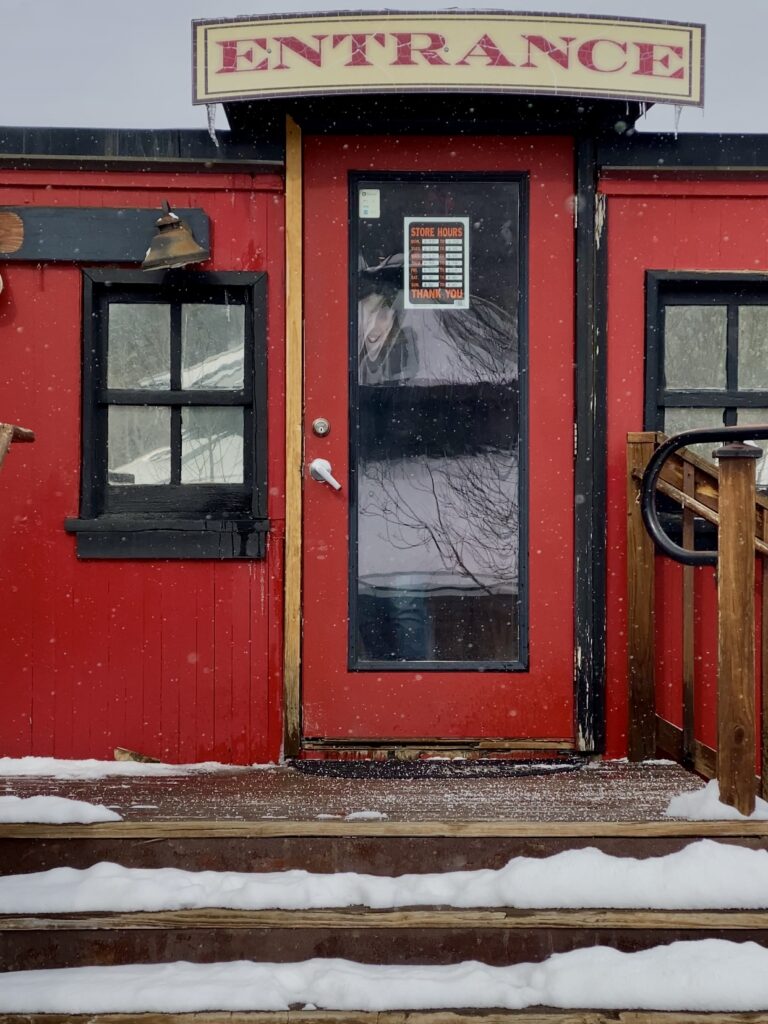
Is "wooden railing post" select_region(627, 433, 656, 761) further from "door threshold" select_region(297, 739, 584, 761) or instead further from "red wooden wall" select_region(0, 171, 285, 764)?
"red wooden wall" select_region(0, 171, 285, 764)

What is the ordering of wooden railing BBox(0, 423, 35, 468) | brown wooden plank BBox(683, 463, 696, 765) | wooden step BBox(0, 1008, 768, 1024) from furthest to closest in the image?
1. brown wooden plank BBox(683, 463, 696, 765)
2. wooden railing BBox(0, 423, 35, 468)
3. wooden step BBox(0, 1008, 768, 1024)

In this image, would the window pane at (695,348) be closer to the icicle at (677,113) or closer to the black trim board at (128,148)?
the icicle at (677,113)

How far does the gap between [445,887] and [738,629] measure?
3.76 ft

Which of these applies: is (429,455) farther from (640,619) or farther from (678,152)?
(678,152)

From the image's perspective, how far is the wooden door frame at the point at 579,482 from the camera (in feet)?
12.3

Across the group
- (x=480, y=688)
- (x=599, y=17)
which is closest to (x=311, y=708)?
(x=480, y=688)

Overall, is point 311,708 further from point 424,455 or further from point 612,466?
point 612,466

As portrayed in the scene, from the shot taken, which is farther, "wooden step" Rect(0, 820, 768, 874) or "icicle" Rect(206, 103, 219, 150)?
"icicle" Rect(206, 103, 219, 150)

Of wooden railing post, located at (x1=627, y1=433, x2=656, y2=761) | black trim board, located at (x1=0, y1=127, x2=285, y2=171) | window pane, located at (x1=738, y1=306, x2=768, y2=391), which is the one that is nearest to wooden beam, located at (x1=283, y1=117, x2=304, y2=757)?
black trim board, located at (x1=0, y1=127, x2=285, y2=171)

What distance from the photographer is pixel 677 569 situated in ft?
12.5

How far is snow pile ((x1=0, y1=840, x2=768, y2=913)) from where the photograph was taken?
2443 millimetres

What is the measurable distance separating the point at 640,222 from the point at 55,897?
3380 mm

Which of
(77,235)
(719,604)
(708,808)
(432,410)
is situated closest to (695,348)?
(432,410)

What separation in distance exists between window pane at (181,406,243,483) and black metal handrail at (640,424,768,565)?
5.86 ft
